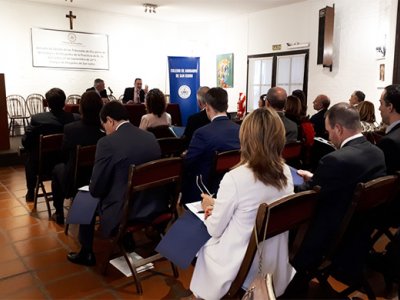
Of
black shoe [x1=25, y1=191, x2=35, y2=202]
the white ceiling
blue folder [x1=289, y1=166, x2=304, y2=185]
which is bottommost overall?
black shoe [x1=25, y1=191, x2=35, y2=202]

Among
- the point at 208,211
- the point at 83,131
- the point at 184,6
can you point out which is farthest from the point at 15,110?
the point at 208,211

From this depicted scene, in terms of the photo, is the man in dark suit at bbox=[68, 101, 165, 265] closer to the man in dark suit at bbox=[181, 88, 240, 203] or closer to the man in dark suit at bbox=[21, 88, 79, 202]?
the man in dark suit at bbox=[181, 88, 240, 203]

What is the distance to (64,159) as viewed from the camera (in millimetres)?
3543

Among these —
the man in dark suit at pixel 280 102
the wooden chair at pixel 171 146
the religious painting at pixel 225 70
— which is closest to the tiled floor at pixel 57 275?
the wooden chair at pixel 171 146

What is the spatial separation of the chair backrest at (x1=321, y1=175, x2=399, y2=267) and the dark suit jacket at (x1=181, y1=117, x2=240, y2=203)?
1018 mm

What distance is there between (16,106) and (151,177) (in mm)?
7208

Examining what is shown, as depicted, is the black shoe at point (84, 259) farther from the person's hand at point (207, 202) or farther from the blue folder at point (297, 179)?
the blue folder at point (297, 179)

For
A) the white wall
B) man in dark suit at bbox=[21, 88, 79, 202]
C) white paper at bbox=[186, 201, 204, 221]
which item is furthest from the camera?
the white wall

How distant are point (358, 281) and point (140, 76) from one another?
28.6 ft

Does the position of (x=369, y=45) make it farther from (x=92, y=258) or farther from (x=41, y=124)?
(x=92, y=258)

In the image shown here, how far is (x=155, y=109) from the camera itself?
409 centimetres

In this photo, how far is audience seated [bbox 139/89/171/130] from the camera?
13.3ft

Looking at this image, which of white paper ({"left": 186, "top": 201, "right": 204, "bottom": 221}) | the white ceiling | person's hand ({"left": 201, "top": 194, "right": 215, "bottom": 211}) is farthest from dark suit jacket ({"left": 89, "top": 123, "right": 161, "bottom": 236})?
the white ceiling

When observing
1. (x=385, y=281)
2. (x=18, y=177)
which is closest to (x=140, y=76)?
(x=18, y=177)
